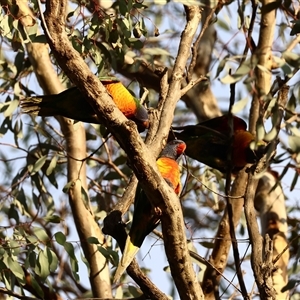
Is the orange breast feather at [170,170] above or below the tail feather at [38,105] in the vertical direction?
below

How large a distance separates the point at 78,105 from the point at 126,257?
3.76 ft

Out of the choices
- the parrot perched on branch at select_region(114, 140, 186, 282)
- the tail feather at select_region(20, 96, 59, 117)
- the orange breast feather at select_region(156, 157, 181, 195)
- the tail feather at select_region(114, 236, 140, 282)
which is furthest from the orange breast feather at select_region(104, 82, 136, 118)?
the tail feather at select_region(114, 236, 140, 282)

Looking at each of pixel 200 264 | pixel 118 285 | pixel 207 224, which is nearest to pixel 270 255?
pixel 200 264

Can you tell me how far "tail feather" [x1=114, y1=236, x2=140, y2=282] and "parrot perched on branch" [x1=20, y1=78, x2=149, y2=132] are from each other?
1.04 m

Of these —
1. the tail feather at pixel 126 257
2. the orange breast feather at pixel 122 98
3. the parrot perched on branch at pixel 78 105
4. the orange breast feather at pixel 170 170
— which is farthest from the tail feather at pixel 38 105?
the tail feather at pixel 126 257

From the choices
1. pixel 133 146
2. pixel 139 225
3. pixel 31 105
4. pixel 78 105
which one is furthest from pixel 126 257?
pixel 31 105

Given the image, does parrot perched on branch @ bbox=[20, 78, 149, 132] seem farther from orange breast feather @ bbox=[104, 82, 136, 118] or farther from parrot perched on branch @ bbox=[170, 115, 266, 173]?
parrot perched on branch @ bbox=[170, 115, 266, 173]

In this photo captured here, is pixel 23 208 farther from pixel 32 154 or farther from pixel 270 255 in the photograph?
pixel 270 255

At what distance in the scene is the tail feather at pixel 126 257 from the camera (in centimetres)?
222

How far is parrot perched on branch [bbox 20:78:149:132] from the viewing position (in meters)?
3.21

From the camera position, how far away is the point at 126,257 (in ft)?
7.32

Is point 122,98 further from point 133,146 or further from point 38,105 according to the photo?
Result: point 133,146

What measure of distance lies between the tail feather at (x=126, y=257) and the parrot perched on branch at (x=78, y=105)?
1.04m

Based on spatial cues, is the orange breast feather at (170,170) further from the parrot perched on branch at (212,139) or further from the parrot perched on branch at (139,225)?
the parrot perched on branch at (212,139)
